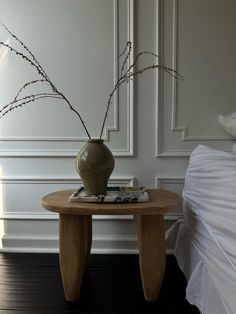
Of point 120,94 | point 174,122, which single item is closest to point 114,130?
point 120,94

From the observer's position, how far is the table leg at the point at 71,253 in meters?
1.48

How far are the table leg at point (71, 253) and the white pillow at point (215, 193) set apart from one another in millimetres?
562

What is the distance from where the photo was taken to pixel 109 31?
1976 millimetres

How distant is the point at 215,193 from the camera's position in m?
1.32

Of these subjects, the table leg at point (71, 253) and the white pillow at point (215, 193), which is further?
the table leg at point (71, 253)

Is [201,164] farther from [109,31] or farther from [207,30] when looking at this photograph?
[109,31]

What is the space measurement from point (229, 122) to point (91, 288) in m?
1.15

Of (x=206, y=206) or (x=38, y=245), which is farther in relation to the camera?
(x=38, y=245)

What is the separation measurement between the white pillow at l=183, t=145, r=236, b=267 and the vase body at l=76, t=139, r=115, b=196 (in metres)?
0.43

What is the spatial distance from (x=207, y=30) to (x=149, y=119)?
0.62m

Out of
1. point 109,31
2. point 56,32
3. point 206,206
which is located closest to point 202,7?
point 109,31

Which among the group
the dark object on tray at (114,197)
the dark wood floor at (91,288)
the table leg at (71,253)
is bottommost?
the dark wood floor at (91,288)

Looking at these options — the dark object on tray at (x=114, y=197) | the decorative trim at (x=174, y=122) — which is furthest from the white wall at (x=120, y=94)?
the dark object on tray at (x=114, y=197)

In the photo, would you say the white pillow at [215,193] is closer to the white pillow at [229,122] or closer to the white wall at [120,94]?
Result: the white pillow at [229,122]
